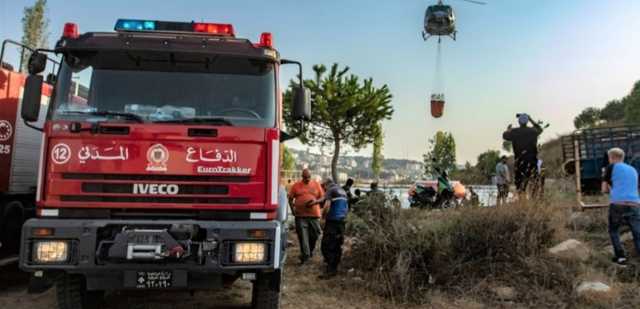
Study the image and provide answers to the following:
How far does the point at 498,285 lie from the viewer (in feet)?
19.6

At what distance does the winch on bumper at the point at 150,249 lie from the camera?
4078 mm

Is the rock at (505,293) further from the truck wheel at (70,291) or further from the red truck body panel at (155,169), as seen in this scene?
the truck wheel at (70,291)

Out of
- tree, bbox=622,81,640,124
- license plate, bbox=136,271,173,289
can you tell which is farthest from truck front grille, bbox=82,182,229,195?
tree, bbox=622,81,640,124

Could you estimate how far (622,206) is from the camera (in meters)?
6.11

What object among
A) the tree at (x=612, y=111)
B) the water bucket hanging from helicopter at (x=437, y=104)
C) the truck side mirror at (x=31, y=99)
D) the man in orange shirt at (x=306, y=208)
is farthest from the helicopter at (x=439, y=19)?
the tree at (x=612, y=111)

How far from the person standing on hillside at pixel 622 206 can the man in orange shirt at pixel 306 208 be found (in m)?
4.44

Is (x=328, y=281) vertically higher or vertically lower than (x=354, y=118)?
lower

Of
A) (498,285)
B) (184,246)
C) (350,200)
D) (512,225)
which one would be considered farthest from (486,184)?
(184,246)

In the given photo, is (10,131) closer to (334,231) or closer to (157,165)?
(157,165)

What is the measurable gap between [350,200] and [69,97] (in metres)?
7.80

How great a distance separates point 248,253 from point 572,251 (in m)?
4.22

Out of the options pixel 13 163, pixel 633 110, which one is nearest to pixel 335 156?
pixel 13 163

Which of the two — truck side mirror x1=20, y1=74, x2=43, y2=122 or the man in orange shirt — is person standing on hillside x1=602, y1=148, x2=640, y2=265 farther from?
truck side mirror x1=20, y1=74, x2=43, y2=122

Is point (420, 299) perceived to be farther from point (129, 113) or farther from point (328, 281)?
point (129, 113)
